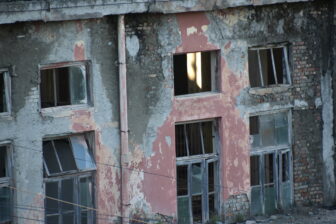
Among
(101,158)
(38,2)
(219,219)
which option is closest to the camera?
(38,2)

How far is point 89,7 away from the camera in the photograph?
17.6 metres

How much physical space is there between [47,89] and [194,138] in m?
2.85

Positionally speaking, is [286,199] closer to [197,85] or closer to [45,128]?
[197,85]

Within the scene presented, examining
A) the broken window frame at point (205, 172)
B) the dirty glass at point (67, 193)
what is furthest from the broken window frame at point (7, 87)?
the broken window frame at point (205, 172)

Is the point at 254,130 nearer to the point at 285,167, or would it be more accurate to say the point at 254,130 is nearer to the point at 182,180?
the point at 285,167

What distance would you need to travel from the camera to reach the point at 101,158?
18234 millimetres

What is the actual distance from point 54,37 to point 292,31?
179 inches

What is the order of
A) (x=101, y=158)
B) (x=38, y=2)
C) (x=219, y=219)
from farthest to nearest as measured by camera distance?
(x=219, y=219)
(x=101, y=158)
(x=38, y=2)

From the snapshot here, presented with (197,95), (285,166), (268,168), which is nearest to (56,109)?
(197,95)

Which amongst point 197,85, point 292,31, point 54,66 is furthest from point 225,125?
point 54,66

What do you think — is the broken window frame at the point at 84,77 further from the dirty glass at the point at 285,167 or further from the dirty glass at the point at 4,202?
the dirty glass at the point at 285,167

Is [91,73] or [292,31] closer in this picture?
[91,73]

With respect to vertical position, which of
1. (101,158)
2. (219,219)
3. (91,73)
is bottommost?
(219,219)

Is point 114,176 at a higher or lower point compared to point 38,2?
lower
